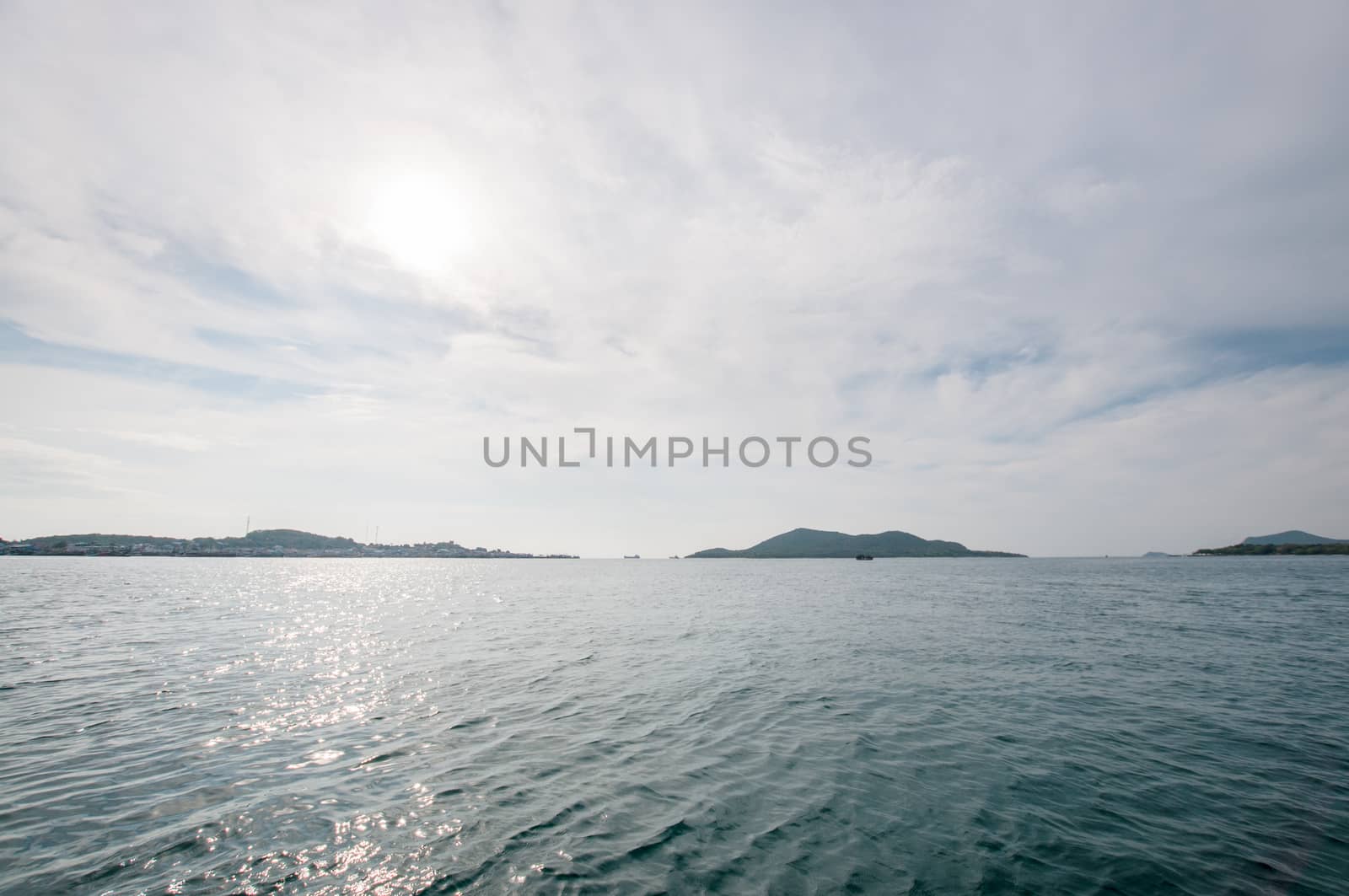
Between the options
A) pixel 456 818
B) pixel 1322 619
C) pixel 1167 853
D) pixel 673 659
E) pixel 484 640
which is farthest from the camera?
pixel 1322 619

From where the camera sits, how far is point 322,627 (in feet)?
155

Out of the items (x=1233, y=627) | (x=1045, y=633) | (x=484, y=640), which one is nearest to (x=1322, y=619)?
(x=1233, y=627)

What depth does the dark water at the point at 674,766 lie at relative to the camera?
1085cm

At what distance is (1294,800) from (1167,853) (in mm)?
6134

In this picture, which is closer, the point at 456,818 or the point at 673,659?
the point at 456,818

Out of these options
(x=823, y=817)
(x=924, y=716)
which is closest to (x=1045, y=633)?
(x=924, y=716)

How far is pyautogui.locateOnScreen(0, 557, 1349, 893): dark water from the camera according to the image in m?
10.9

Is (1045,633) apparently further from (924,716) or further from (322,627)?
(322,627)

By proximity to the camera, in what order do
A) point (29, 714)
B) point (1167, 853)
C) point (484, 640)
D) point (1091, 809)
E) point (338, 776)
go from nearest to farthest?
1. point (1167, 853)
2. point (1091, 809)
3. point (338, 776)
4. point (29, 714)
5. point (484, 640)

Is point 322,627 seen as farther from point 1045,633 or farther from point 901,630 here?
point 1045,633

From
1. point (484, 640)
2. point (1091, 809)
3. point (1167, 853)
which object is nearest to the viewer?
point (1167, 853)

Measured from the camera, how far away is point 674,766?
16.4 metres

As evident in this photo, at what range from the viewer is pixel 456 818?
1275cm

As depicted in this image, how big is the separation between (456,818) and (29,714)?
20656 millimetres
